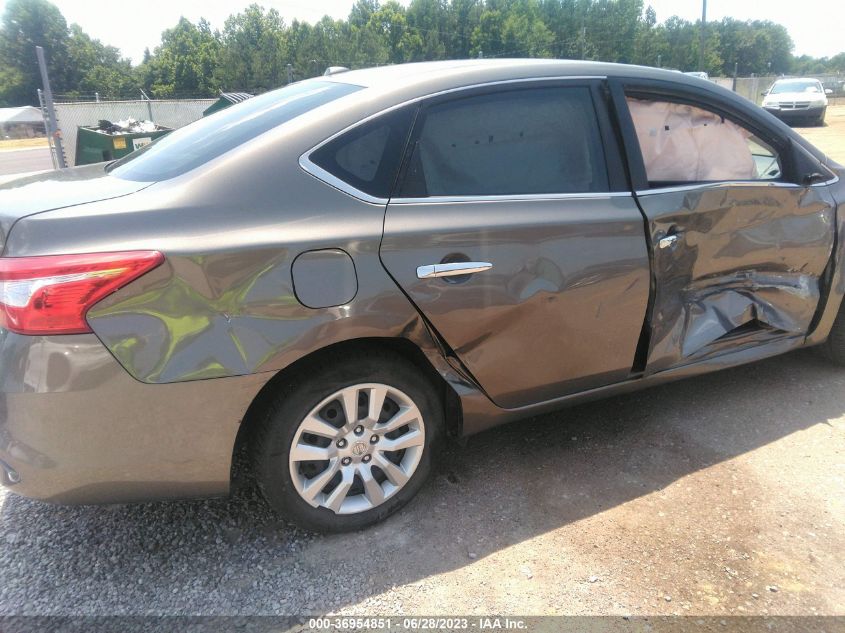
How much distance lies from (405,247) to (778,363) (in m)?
2.99

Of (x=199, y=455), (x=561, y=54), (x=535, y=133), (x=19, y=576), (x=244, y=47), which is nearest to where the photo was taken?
(x=199, y=455)

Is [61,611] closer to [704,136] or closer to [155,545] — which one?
[155,545]

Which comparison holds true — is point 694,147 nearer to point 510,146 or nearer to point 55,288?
point 510,146

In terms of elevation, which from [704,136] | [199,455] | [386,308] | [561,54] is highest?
[561,54]

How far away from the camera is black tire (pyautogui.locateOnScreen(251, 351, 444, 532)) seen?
220 cm

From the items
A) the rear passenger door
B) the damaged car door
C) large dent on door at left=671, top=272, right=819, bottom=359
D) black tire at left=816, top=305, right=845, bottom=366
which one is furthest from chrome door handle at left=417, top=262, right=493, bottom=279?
black tire at left=816, top=305, right=845, bottom=366

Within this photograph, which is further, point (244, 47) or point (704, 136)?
point (244, 47)

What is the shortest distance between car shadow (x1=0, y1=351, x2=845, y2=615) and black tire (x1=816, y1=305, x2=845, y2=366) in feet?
1.61

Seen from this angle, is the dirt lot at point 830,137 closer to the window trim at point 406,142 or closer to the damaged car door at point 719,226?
the damaged car door at point 719,226

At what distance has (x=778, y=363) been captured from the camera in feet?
13.2

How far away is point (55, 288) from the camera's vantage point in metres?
1.84

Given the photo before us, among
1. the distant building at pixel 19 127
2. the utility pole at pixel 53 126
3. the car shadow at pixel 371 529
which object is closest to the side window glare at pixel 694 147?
the car shadow at pixel 371 529

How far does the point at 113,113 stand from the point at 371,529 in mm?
12407

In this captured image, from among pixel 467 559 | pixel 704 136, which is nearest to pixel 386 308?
pixel 467 559
